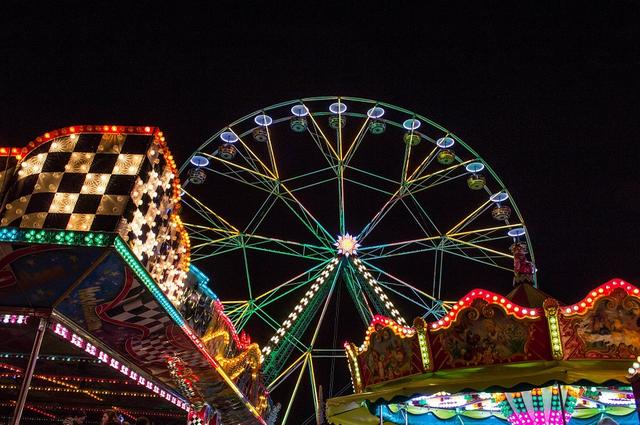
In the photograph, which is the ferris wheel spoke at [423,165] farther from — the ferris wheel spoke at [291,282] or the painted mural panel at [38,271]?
the painted mural panel at [38,271]

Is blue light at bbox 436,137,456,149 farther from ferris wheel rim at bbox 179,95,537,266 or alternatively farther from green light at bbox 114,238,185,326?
green light at bbox 114,238,185,326

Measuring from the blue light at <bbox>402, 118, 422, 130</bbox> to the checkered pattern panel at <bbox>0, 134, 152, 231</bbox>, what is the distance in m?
10.1

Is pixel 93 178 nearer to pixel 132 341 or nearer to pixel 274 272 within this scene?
pixel 132 341

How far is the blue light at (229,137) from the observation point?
16188mm

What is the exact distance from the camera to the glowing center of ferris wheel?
15.9 metres

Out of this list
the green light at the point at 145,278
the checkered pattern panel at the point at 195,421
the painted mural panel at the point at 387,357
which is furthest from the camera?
the checkered pattern panel at the point at 195,421

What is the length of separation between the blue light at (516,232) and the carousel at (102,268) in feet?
28.2

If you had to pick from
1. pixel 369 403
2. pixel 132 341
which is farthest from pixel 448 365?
pixel 132 341

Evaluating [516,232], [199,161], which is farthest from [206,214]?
[516,232]

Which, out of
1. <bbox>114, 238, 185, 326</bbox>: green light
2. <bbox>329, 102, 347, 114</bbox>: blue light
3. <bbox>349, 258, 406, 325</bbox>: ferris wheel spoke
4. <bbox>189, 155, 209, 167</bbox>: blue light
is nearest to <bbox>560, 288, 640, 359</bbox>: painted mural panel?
A: <bbox>114, 238, 185, 326</bbox>: green light

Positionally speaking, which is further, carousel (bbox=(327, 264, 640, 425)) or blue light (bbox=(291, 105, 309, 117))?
blue light (bbox=(291, 105, 309, 117))

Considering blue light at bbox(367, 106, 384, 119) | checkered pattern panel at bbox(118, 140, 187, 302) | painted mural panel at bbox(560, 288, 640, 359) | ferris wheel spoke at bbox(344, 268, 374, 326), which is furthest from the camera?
blue light at bbox(367, 106, 384, 119)

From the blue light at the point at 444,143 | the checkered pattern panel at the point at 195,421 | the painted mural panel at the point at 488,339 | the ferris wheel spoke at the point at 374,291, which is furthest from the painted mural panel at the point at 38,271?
the blue light at the point at 444,143

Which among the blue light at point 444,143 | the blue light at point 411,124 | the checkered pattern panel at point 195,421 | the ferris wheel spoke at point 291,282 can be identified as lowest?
the checkered pattern panel at point 195,421
